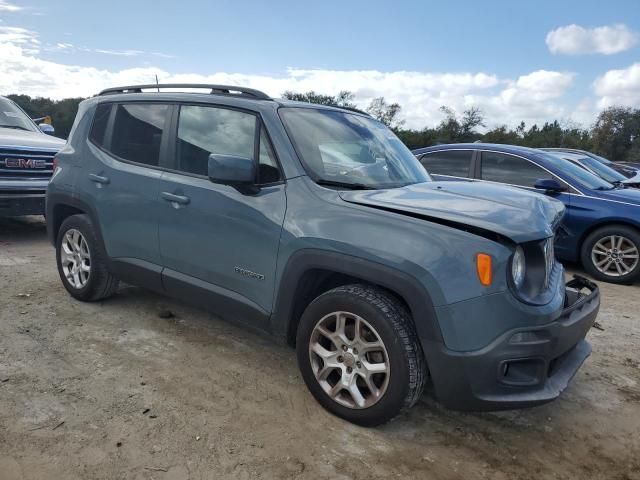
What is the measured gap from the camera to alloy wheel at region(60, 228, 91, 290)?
14.9 feet

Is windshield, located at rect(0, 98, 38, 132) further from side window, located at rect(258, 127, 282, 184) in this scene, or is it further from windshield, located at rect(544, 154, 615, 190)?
windshield, located at rect(544, 154, 615, 190)

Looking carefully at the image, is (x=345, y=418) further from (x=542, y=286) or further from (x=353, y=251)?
(x=542, y=286)

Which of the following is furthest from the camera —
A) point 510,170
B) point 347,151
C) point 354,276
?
point 510,170

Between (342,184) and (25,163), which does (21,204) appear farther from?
(342,184)

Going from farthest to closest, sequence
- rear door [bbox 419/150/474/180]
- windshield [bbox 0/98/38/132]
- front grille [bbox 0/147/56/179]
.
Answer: windshield [bbox 0/98/38/132] < rear door [bbox 419/150/474/180] < front grille [bbox 0/147/56/179]

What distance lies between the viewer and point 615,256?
6426 mm

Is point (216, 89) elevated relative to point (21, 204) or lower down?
elevated

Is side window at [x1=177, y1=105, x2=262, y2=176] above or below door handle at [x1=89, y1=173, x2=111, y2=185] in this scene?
above

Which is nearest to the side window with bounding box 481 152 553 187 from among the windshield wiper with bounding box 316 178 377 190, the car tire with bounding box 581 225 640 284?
the car tire with bounding box 581 225 640 284

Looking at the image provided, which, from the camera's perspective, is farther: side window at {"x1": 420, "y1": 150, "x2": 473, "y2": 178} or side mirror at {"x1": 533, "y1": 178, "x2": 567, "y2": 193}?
side window at {"x1": 420, "y1": 150, "x2": 473, "y2": 178}

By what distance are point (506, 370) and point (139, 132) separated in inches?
124

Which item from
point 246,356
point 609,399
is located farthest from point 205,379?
point 609,399

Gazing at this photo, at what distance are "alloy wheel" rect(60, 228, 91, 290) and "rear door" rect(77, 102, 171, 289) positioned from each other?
1.25 ft

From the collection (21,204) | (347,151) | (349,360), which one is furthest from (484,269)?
(21,204)
